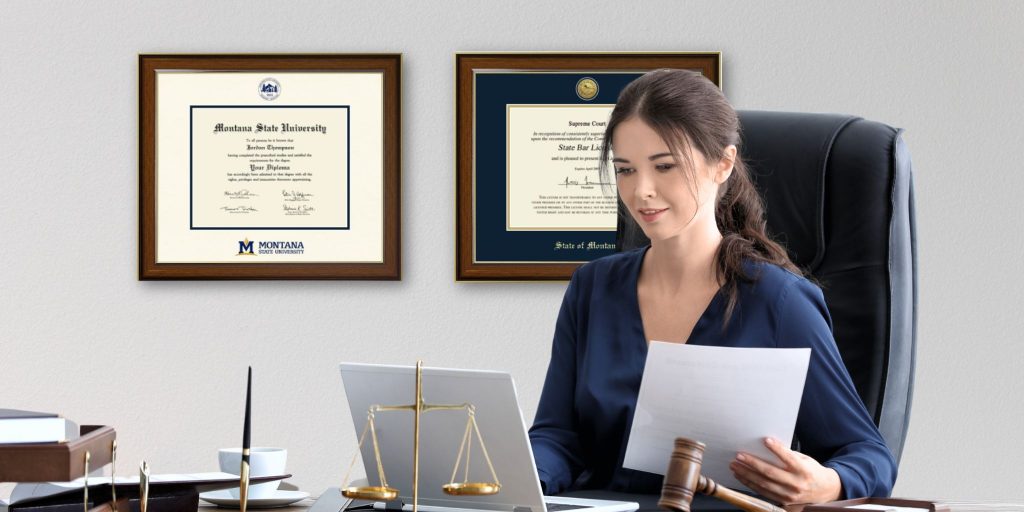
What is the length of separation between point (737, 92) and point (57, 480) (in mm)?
1965

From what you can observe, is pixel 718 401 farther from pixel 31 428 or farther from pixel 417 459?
pixel 31 428

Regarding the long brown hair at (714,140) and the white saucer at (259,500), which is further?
the long brown hair at (714,140)

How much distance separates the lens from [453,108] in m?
2.47

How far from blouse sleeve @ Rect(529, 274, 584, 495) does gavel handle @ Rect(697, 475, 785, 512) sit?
460 mm

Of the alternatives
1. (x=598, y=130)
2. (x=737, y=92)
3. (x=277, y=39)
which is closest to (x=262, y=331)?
(x=277, y=39)

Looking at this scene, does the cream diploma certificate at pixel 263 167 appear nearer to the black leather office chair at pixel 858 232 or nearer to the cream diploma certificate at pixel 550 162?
the cream diploma certificate at pixel 550 162

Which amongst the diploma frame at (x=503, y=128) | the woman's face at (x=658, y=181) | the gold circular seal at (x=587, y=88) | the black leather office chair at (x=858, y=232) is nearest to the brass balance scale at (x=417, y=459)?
the woman's face at (x=658, y=181)

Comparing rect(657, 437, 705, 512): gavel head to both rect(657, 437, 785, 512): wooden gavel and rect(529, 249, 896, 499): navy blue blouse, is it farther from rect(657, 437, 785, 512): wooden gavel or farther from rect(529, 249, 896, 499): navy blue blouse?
rect(529, 249, 896, 499): navy blue blouse

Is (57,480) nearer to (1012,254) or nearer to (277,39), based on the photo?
(277,39)

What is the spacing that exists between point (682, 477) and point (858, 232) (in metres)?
0.79

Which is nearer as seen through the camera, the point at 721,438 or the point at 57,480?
the point at 57,480

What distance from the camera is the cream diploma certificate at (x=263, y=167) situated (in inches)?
98.0

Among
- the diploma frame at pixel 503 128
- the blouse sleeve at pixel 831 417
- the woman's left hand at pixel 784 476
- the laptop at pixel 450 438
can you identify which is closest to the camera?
the laptop at pixel 450 438

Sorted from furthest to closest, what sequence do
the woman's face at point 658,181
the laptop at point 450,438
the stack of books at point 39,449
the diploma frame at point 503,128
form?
the diploma frame at point 503,128
the woman's face at point 658,181
the laptop at point 450,438
the stack of books at point 39,449
